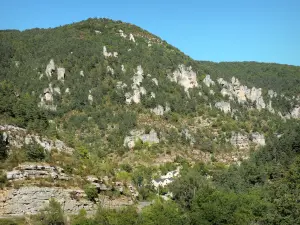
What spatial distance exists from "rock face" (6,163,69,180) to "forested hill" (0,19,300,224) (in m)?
0.10

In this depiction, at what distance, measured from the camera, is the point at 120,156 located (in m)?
109

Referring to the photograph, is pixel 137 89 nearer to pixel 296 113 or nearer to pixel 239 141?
pixel 239 141

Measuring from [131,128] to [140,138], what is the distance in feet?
15.6

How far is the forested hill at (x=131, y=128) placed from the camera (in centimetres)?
3939

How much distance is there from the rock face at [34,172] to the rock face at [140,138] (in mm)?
76486

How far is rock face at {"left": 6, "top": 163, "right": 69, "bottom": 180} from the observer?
117ft

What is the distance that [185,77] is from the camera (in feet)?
515

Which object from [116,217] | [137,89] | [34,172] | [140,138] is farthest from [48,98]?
[116,217]

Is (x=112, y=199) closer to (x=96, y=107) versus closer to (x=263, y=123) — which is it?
(x=96, y=107)

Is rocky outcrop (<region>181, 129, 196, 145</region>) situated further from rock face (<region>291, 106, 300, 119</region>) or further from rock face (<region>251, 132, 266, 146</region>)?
rock face (<region>291, 106, 300, 119</region>)

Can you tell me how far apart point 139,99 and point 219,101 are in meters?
A: 33.4

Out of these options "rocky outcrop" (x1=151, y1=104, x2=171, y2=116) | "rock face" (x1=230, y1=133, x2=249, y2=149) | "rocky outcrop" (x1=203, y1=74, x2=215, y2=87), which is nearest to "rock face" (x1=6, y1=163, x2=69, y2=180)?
"rocky outcrop" (x1=151, y1=104, x2=171, y2=116)

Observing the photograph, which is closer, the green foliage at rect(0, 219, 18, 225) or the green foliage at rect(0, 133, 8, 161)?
the green foliage at rect(0, 219, 18, 225)

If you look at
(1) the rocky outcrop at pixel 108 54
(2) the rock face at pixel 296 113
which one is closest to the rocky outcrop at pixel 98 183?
(1) the rocky outcrop at pixel 108 54
